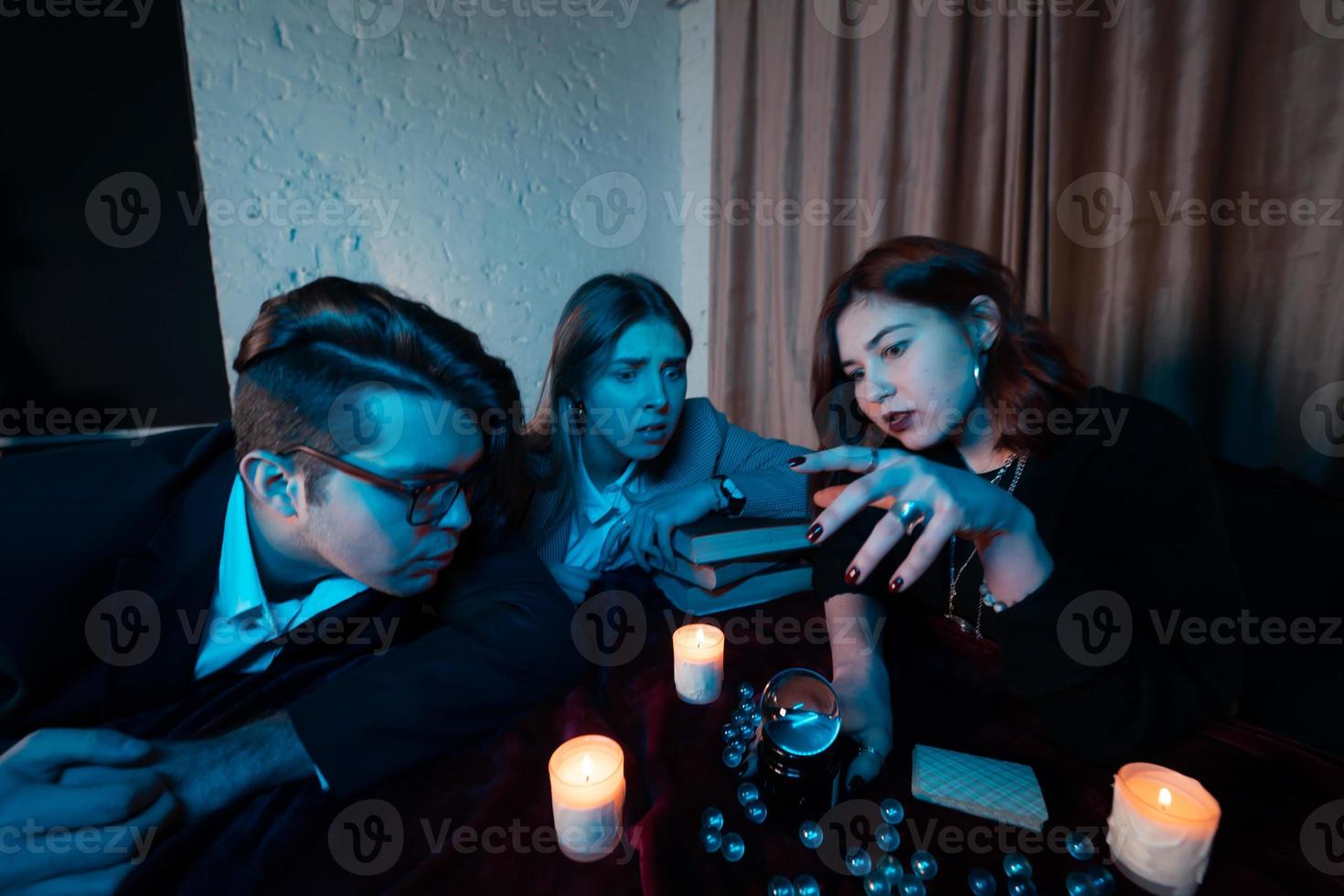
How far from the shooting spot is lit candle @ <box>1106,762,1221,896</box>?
56cm

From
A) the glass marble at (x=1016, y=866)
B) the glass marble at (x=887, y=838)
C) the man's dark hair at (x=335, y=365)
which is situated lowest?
the glass marble at (x=887, y=838)

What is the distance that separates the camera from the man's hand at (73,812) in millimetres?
567

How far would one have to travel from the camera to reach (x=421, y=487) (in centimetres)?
92

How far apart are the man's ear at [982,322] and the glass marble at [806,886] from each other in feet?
2.78

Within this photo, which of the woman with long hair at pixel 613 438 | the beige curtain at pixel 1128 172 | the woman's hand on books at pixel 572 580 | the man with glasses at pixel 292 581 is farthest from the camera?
the woman with long hair at pixel 613 438

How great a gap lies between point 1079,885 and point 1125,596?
Result: 1.27 feet

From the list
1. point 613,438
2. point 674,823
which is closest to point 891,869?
point 674,823

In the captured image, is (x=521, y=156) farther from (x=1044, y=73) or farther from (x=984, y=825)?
(x=984, y=825)

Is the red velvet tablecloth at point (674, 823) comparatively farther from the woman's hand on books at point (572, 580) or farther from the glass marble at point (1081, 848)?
the woman's hand on books at point (572, 580)

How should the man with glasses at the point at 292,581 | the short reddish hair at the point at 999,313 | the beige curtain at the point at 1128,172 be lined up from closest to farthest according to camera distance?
the man with glasses at the point at 292,581 → the short reddish hair at the point at 999,313 → the beige curtain at the point at 1128,172

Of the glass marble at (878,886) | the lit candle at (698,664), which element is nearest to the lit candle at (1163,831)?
the glass marble at (878,886)

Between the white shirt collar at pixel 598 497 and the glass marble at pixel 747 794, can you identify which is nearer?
the glass marble at pixel 747 794

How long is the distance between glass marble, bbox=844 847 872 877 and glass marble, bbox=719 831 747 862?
107mm

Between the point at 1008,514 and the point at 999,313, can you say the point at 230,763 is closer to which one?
the point at 1008,514
